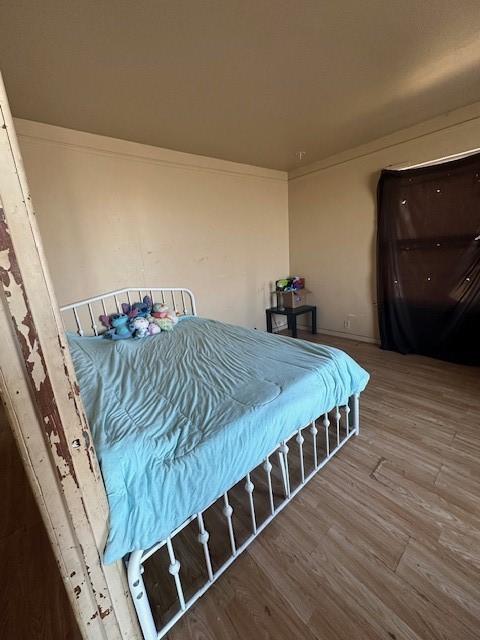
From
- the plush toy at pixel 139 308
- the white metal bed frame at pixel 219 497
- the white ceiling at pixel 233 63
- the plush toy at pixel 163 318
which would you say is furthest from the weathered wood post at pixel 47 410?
the plush toy at pixel 139 308

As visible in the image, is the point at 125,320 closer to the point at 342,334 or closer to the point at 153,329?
the point at 153,329

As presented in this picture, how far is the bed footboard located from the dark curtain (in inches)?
64.5

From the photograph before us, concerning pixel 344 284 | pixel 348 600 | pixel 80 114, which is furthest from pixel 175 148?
pixel 348 600

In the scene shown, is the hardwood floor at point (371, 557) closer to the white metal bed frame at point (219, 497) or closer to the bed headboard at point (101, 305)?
the white metal bed frame at point (219, 497)

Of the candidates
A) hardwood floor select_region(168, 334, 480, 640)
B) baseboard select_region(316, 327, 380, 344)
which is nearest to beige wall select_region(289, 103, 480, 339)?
baseboard select_region(316, 327, 380, 344)

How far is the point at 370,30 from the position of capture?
1.43 meters

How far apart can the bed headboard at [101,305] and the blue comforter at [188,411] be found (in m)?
0.52

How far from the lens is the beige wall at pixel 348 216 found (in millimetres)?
2670

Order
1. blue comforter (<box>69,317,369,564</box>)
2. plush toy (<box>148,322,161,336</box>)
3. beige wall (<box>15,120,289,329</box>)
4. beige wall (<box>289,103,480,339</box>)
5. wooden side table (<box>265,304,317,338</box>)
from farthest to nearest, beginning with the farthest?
1. wooden side table (<box>265,304,317,338</box>)
2. beige wall (<box>289,103,480,339</box>)
3. plush toy (<box>148,322,161,336</box>)
4. beige wall (<box>15,120,289,329</box>)
5. blue comforter (<box>69,317,369,564</box>)

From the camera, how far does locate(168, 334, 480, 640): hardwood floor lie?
0.94 m

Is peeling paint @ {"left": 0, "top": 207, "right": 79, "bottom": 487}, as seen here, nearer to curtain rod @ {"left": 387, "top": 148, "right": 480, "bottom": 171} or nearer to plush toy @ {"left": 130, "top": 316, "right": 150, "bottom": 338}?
plush toy @ {"left": 130, "top": 316, "right": 150, "bottom": 338}

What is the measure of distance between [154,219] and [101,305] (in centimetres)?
107

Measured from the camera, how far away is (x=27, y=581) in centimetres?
113

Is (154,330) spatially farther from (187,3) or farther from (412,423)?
(412,423)
